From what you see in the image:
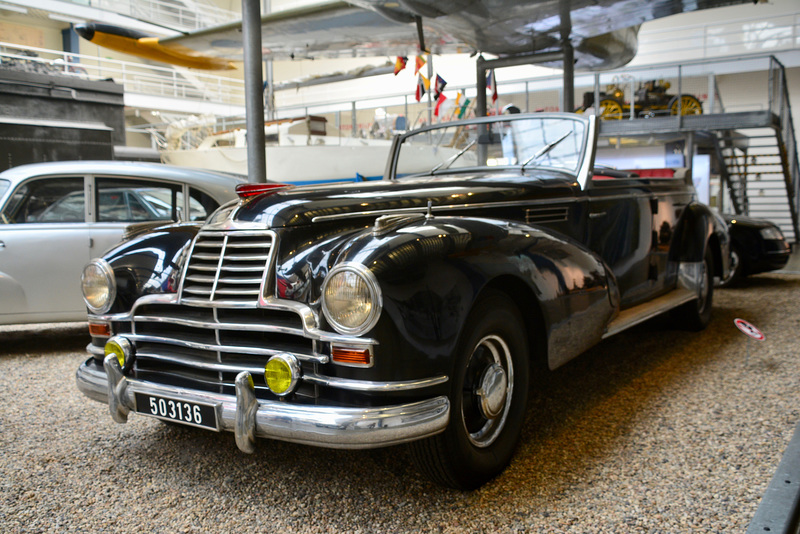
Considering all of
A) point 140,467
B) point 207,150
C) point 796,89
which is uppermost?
point 796,89

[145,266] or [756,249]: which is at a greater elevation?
[145,266]

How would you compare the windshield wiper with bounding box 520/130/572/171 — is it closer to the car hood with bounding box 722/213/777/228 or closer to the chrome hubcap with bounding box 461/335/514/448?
the chrome hubcap with bounding box 461/335/514/448

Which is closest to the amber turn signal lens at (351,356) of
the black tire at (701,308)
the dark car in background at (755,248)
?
the black tire at (701,308)

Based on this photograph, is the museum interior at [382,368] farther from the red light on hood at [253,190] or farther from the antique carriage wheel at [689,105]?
A: the antique carriage wheel at [689,105]

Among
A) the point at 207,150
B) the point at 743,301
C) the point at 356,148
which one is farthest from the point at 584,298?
the point at 207,150

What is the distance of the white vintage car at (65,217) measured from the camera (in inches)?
186

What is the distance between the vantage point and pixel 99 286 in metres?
2.72

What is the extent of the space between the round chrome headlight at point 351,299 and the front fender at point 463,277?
0.03m

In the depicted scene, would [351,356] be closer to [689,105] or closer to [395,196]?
[395,196]

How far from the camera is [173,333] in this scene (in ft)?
8.15

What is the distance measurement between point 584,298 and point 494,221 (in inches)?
25.5

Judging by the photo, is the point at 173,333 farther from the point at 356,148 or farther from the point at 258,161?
the point at 356,148

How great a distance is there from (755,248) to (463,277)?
21.1 ft

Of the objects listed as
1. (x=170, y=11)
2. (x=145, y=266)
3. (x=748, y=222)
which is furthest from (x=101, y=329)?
(x=170, y=11)
